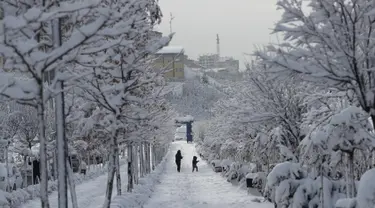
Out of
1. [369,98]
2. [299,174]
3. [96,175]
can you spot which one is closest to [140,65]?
[299,174]

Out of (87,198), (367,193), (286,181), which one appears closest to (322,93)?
Result: (286,181)

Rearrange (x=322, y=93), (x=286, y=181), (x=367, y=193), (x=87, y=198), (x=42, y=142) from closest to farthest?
Result: (x=42, y=142) < (x=367, y=193) < (x=322, y=93) < (x=286, y=181) < (x=87, y=198)

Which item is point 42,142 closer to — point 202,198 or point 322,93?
point 322,93

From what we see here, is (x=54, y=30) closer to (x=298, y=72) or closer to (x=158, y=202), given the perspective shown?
(x=298, y=72)

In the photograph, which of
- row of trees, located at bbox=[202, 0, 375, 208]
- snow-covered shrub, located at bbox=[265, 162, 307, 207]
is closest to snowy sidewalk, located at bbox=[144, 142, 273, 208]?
row of trees, located at bbox=[202, 0, 375, 208]

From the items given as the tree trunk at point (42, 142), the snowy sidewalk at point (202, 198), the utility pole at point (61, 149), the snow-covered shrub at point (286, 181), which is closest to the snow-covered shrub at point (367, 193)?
the utility pole at point (61, 149)

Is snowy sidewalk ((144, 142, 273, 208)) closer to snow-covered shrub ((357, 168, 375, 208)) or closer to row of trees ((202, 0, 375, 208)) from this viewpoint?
row of trees ((202, 0, 375, 208))

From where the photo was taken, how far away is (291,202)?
10898mm

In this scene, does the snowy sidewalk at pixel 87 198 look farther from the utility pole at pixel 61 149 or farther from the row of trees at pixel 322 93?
the utility pole at pixel 61 149

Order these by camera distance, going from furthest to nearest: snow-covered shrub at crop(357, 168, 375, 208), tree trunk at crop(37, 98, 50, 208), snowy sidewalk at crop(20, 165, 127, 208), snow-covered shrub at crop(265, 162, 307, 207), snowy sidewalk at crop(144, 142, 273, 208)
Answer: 1. snowy sidewalk at crop(20, 165, 127, 208)
2. snowy sidewalk at crop(144, 142, 273, 208)
3. snow-covered shrub at crop(265, 162, 307, 207)
4. snow-covered shrub at crop(357, 168, 375, 208)
5. tree trunk at crop(37, 98, 50, 208)

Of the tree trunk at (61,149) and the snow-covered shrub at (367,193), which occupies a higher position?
the tree trunk at (61,149)

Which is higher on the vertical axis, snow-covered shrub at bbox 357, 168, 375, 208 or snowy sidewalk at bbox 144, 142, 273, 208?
snow-covered shrub at bbox 357, 168, 375, 208

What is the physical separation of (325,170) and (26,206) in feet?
35.5

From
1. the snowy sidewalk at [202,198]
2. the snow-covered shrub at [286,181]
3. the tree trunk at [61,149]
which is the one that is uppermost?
the tree trunk at [61,149]
